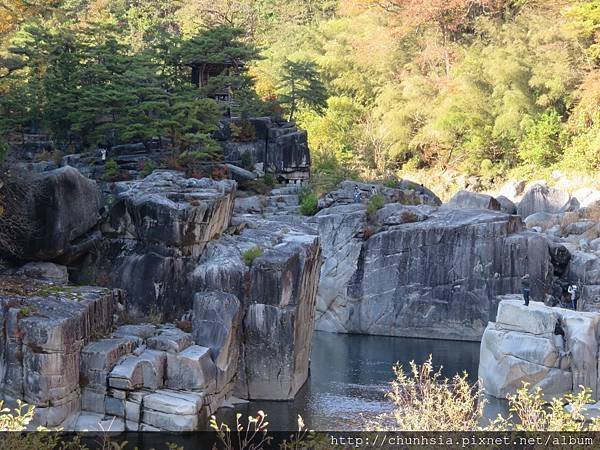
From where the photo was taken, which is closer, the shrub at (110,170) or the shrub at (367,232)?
the shrub at (110,170)

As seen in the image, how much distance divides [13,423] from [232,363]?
10.1 m

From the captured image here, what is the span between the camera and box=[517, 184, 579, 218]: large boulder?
34369 mm

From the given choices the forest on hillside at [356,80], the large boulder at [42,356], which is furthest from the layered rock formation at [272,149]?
the large boulder at [42,356]

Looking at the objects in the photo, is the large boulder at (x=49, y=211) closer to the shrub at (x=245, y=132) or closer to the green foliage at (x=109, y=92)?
the green foliage at (x=109, y=92)

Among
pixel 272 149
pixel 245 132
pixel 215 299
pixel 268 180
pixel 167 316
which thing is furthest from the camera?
pixel 272 149

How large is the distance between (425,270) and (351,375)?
→ 6.80 metres

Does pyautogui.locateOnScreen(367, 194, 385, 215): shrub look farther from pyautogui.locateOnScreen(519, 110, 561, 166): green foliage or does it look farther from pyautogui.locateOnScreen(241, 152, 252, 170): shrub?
pyautogui.locateOnScreen(519, 110, 561, 166): green foliage

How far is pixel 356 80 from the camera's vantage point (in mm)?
46875

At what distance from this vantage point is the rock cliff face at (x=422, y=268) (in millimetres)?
26906

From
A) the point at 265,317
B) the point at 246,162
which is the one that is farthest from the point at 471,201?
the point at 265,317

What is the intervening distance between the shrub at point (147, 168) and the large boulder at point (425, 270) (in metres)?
5.65

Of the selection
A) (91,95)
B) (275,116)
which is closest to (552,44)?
(275,116)

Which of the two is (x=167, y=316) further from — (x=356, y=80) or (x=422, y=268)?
(x=356, y=80)

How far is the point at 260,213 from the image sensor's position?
91.2 feet
